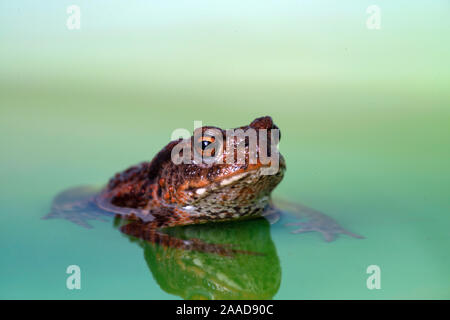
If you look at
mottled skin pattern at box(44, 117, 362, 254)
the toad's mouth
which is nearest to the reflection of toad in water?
mottled skin pattern at box(44, 117, 362, 254)

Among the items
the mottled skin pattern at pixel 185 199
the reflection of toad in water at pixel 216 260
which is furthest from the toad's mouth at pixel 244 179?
the reflection of toad in water at pixel 216 260

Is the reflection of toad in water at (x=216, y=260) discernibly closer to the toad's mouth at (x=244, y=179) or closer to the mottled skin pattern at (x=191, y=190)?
the mottled skin pattern at (x=191, y=190)

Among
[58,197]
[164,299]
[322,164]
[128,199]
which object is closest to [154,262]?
[164,299]

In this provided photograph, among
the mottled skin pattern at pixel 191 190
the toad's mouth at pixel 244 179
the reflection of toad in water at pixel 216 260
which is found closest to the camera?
the reflection of toad in water at pixel 216 260

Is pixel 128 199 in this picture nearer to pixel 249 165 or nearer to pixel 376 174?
pixel 249 165

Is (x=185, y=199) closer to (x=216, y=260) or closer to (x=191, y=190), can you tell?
(x=191, y=190)

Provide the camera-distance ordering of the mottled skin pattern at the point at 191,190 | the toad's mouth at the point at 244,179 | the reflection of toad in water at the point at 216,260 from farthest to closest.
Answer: the mottled skin pattern at the point at 191,190, the toad's mouth at the point at 244,179, the reflection of toad in water at the point at 216,260
